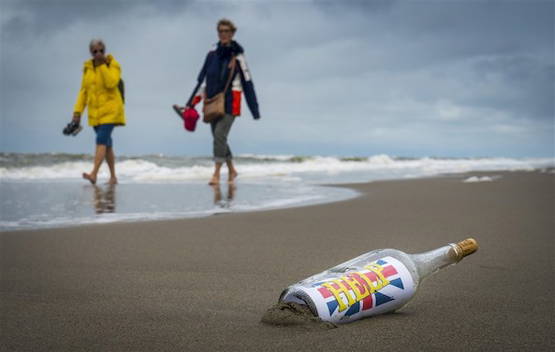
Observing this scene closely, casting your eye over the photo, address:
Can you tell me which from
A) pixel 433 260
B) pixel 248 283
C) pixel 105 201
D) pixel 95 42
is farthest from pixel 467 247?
pixel 95 42

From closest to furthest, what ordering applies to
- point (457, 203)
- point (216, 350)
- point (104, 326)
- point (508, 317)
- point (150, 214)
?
point (216, 350) → point (104, 326) → point (508, 317) → point (150, 214) → point (457, 203)

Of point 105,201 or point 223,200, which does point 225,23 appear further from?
point 105,201

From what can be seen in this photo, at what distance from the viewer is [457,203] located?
5.13 metres

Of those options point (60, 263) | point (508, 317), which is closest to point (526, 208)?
point (508, 317)

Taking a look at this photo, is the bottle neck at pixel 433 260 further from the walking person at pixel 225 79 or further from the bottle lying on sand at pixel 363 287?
the walking person at pixel 225 79

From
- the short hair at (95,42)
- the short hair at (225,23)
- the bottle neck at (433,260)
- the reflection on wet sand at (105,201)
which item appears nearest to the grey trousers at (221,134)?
the short hair at (225,23)

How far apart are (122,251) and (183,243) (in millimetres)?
383

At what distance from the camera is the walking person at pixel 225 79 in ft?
25.2

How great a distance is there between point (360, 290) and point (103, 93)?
7.03m

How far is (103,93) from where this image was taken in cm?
772

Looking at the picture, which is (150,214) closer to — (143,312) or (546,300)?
(143,312)

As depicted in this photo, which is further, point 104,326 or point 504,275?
point 504,275

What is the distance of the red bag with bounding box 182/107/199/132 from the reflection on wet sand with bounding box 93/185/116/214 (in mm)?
1680

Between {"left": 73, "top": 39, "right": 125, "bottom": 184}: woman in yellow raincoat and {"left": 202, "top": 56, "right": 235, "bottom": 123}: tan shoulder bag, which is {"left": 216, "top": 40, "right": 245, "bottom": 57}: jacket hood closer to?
{"left": 202, "top": 56, "right": 235, "bottom": 123}: tan shoulder bag
